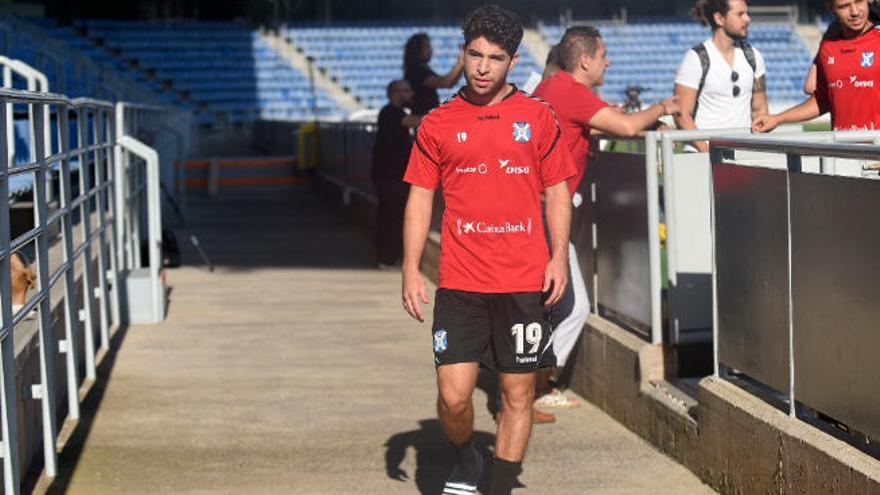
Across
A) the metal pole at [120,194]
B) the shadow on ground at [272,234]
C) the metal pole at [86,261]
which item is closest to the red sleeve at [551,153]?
the metal pole at [86,261]

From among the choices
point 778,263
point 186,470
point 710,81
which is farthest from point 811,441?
point 710,81

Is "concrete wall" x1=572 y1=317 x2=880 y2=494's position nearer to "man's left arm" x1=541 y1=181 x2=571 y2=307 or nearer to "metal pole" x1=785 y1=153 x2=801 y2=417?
"metal pole" x1=785 y1=153 x2=801 y2=417

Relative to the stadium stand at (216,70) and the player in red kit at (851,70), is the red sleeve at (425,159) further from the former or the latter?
the stadium stand at (216,70)

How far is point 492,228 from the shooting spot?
506cm

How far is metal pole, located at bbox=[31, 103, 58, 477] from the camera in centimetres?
608

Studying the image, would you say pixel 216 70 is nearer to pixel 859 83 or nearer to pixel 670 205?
pixel 670 205

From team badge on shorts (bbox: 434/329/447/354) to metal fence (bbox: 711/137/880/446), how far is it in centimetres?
115

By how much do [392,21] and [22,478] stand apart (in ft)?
152

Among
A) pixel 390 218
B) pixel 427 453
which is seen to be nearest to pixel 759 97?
pixel 427 453

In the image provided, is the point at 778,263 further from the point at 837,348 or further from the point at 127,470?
the point at 127,470

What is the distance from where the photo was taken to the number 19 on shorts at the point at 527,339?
16.8 ft

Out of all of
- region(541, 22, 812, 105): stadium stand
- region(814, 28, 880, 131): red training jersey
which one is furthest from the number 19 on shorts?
region(541, 22, 812, 105): stadium stand

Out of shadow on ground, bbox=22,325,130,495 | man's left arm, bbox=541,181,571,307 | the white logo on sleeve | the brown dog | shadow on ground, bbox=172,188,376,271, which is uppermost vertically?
the white logo on sleeve

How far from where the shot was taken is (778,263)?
5.30m
